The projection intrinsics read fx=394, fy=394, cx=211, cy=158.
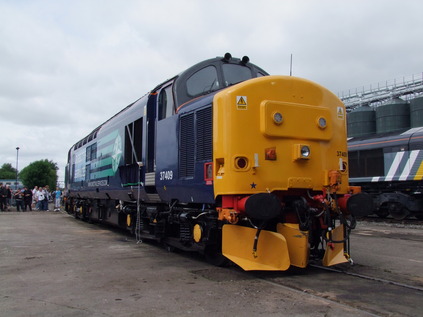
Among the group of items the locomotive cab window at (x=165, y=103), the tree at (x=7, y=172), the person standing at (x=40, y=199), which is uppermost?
the tree at (x=7, y=172)

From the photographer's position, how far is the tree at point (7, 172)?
11296 cm

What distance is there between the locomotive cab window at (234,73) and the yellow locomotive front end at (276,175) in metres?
1.36

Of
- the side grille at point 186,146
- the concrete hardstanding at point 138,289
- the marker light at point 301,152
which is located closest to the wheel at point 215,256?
the concrete hardstanding at point 138,289

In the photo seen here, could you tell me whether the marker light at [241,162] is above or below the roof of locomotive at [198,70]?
below

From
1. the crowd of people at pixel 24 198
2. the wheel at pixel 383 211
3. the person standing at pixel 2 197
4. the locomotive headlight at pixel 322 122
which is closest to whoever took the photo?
the locomotive headlight at pixel 322 122

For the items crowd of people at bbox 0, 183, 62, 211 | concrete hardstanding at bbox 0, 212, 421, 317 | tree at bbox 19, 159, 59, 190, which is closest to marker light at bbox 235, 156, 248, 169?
concrete hardstanding at bbox 0, 212, 421, 317

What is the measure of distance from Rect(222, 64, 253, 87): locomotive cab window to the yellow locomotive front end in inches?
53.5

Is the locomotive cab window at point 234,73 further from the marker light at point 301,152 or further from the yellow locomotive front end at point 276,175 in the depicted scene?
the marker light at point 301,152

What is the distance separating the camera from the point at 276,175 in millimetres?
5414

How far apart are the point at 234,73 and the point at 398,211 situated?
11.0 meters

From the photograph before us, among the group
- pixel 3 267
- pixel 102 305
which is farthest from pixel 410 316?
pixel 3 267

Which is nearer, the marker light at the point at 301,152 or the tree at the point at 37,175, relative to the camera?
the marker light at the point at 301,152

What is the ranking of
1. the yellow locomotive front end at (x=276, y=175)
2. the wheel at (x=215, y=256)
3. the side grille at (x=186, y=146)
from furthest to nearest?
the side grille at (x=186, y=146) < the wheel at (x=215, y=256) < the yellow locomotive front end at (x=276, y=175)

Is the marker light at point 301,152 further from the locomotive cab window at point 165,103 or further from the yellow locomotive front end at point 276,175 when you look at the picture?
the locomotive cab window at point 165,103
